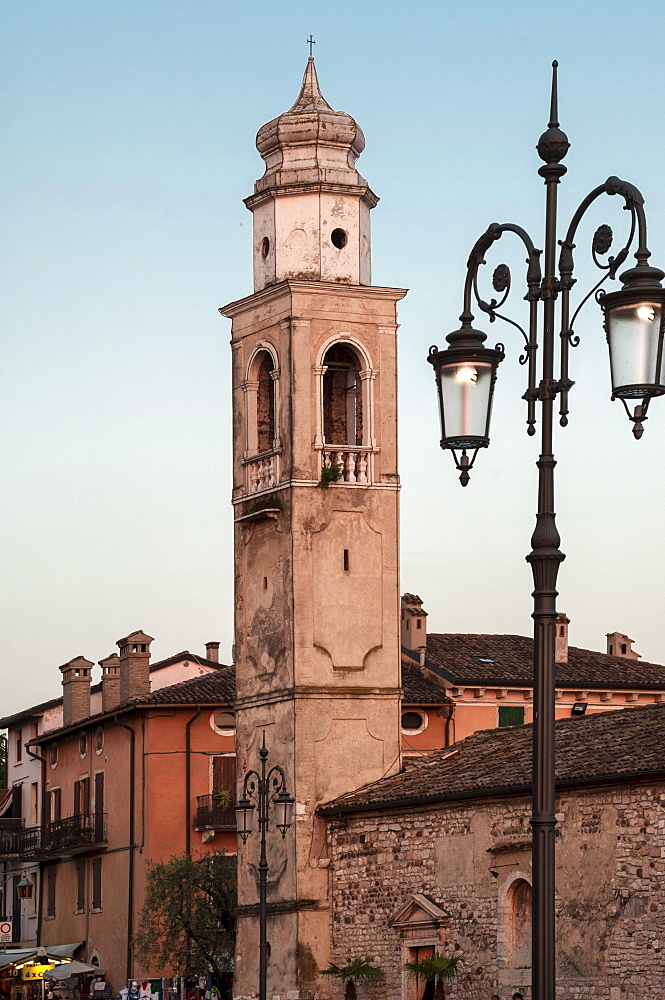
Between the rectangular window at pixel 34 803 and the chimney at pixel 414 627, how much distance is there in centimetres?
1319

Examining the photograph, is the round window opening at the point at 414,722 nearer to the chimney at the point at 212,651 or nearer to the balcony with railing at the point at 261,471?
the balcony with railing at the point at 261,471

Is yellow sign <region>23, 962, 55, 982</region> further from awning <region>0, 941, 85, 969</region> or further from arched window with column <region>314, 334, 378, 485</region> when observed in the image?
arched window with column <region>314, 334, 378, 485</region>

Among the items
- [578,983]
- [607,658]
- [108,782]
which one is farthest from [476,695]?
[578,983]

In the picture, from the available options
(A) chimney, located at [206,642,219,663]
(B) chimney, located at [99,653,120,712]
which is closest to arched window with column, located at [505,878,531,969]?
(B) chimney, located at [99,653,120,712]

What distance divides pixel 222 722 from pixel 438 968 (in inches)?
637

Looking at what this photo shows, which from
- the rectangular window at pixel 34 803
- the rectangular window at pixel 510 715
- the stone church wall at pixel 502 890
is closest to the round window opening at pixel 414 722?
the rectangular window at pixel 510 715

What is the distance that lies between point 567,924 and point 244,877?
8.27 meters

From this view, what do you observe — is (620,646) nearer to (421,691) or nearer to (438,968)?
(421,691)

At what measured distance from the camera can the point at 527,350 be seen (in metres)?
12.3

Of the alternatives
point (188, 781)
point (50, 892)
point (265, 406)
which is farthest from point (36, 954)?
point (265, 406)

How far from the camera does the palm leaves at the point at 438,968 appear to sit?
92.1ft

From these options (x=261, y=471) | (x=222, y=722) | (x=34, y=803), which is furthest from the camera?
(x=34, y=803)

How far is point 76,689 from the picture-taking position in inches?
2002

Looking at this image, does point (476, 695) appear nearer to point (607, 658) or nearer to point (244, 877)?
point (607, 658)
